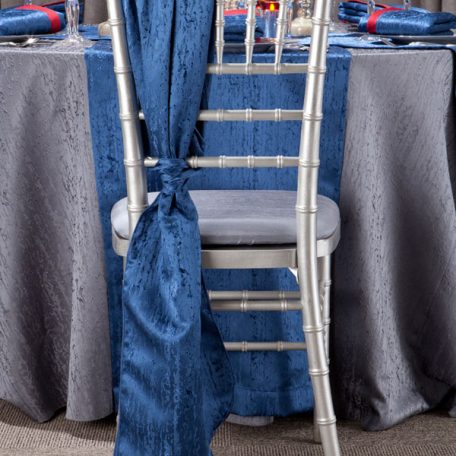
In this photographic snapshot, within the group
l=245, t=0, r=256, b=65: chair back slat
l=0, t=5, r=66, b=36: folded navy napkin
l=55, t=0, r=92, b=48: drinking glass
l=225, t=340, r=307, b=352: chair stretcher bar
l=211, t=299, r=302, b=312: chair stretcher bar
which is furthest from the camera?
l=0, t=5, r=66, b=36: folded navy napkin

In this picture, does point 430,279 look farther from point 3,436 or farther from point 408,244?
point 3,436

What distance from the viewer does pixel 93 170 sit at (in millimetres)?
1630

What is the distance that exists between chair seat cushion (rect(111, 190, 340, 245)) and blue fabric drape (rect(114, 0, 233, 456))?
6cm

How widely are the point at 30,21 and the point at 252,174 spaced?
661 mm

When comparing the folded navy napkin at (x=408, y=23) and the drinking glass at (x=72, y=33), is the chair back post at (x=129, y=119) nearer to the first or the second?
the drinking glass at (x=72, y=33)

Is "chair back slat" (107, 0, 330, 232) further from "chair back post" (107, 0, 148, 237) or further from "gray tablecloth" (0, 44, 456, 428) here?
"gray tablecloth" (0, 44, 456, 428)

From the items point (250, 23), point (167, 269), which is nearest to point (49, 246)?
point (167, 269)

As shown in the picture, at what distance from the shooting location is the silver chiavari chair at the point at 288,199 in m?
1.32

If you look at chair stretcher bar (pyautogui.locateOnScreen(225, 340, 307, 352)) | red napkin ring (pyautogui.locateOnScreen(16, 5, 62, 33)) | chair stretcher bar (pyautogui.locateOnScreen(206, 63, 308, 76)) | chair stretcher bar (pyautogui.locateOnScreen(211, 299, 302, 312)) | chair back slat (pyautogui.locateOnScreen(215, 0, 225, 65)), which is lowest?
chair stretcher bar (pyautogui.locateOnScreen(225, 340, 307, 352))

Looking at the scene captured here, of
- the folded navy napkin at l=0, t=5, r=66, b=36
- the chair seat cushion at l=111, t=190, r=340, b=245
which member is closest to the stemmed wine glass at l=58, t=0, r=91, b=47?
the folded navy napkin at l=0, t=5, r=66, b=36

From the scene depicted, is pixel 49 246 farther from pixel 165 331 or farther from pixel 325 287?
pixel 325 287

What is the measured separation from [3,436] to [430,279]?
3.05ft

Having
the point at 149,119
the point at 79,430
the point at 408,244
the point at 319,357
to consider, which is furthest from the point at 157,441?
the point at 408,244

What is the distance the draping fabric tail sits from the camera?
1.39 meters
